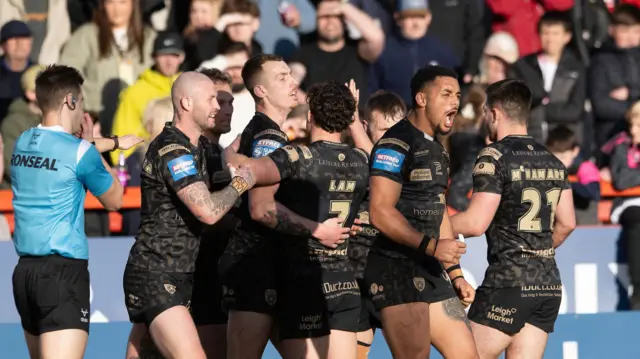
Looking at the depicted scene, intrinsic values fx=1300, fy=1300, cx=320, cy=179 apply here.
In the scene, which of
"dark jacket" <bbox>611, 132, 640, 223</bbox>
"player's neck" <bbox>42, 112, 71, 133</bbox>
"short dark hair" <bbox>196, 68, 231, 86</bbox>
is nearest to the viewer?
"player's neck" <bbox>42, 112, 71, 133</bbox>

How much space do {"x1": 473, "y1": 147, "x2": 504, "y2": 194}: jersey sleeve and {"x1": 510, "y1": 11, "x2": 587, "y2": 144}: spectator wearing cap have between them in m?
5.33

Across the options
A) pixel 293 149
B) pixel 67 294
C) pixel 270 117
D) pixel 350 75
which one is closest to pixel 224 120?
pixel 270 117

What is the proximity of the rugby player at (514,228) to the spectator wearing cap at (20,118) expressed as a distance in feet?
20.0

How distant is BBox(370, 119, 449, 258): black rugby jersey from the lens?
30.2 ft

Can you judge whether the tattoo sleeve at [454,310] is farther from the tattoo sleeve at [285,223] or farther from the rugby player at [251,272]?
the tattoo sleeve at [285,223]

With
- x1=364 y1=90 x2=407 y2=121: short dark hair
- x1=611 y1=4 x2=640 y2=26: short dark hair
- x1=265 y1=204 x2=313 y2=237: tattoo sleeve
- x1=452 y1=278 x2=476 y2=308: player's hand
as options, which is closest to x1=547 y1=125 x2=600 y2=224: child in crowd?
x1=611 y1=4 x2=640 y2=26: short dark hair

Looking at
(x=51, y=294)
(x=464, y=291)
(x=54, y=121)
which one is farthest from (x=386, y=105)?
(x=51, y=294)

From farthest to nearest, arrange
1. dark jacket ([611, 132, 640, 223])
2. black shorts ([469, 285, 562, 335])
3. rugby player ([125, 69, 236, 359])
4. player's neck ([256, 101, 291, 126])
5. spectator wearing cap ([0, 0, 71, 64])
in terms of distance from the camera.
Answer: spectator wearing cap ([0, 0, 71, 64]), dark jacket ([611, 132, 640, 223]), rugby player ([125, 69, 236, 359]), player's neck ([256, 101, 291, 126]), black shorts ([469, 285, 562, 335])

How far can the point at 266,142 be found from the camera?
9.33 metres

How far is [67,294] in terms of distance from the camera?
349 inches

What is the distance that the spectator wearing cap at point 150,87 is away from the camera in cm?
1377

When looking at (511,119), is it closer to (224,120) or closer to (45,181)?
(224,120)

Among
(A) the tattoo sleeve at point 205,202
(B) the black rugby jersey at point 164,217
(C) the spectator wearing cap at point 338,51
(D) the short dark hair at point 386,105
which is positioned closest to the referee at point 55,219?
(B) the black rugby jersey at point 164,217

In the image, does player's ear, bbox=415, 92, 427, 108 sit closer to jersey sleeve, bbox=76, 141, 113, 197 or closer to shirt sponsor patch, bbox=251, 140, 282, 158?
shirt sponsor patch, bbox=251, 140, 282, 158
